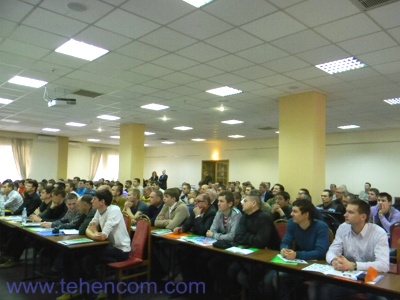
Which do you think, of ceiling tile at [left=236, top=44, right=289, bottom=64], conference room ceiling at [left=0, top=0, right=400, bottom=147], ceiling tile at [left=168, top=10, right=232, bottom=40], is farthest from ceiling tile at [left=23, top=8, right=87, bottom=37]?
ceiling tile at [left=236, top=44, right=289, bottom=64]

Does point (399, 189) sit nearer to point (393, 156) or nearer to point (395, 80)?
point (393, 156)

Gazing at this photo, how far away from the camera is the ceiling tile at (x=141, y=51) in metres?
4.57

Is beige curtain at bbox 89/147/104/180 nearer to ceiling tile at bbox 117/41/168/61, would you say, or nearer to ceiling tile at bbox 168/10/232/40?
ceiling tile at bbox 117/41/168/61

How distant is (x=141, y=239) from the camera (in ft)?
13.6

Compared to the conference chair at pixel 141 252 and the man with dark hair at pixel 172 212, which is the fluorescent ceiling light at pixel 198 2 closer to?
the conference chair at pixel 141 252

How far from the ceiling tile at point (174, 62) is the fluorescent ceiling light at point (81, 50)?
33.1 inches

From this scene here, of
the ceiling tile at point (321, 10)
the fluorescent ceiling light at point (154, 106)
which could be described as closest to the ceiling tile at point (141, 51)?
the ceiling tile at point (321, 10)

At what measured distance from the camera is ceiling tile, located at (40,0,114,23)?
3420 mm

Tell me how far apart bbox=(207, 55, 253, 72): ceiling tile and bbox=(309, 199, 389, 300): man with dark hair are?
2.91m

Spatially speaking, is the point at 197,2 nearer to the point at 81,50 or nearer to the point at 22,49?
the point at 81,50

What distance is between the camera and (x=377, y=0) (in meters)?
3.22

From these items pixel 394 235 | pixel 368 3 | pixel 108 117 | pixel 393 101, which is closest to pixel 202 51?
pixel 368 3

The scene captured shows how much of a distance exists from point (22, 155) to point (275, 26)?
15729 mm

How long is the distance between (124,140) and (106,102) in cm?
365
